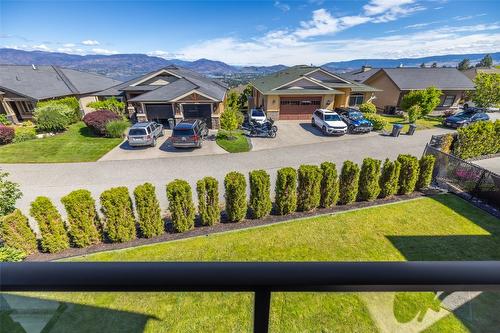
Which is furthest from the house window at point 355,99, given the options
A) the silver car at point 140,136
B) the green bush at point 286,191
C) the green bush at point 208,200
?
the green bush at point 208,200

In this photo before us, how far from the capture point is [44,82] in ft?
84.3

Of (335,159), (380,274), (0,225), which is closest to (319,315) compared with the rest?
(380,274)

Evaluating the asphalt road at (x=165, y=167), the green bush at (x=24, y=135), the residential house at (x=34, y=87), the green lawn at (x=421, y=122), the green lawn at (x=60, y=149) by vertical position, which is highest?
the residential house at (x=34, y=87)

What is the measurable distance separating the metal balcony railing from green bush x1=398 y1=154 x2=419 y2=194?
33.7 feet

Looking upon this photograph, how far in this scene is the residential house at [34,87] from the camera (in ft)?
72.4

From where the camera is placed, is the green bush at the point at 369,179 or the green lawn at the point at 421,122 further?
the green lawn at the point at 421,122

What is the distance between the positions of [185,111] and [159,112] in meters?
2.42

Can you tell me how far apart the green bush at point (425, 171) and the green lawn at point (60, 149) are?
1784 cm

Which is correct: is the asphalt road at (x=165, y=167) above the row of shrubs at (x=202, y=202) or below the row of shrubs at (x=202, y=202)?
below

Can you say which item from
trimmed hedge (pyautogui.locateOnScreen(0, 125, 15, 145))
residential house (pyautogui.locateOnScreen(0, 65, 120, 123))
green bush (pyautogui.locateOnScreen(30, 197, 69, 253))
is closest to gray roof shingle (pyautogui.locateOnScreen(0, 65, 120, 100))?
residential house (pyautogui.locateOnScreen(0, 65, 120, 123))

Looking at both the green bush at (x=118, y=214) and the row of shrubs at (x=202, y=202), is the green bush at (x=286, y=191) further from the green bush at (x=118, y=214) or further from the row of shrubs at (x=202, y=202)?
the green bush at (x=118, y=214)

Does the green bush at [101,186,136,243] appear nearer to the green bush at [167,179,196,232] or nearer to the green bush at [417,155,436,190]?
the green bush at [167,179,196,232]

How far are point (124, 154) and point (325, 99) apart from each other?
19984mm

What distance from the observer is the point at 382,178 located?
31.5 ft
